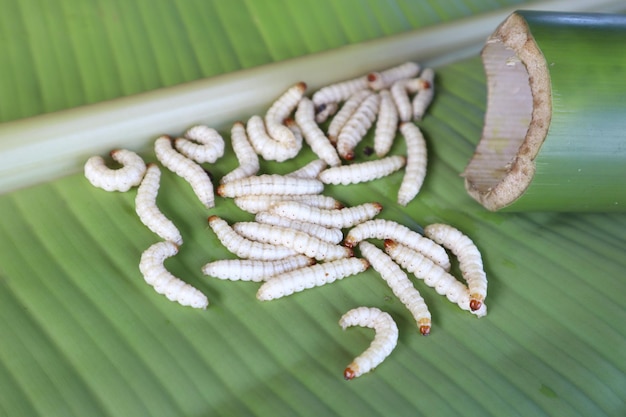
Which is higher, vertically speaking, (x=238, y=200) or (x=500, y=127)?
(x=238, y=200)

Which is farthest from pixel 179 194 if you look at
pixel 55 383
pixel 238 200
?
pixel 55 383

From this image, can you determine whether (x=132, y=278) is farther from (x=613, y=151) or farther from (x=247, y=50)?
(x=613, y=151)

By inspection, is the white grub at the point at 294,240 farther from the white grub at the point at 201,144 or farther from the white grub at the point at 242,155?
the white grub at the point at 201,144

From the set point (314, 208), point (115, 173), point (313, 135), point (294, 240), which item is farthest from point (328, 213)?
point (115, 173)

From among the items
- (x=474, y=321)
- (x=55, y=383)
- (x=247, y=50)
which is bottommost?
(x=474, y=321)

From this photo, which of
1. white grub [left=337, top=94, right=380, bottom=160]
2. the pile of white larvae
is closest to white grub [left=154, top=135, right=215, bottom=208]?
the pile of white larvae

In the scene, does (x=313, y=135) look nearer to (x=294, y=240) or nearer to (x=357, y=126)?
(x=357, y=126)

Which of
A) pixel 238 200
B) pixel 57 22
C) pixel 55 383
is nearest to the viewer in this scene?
pixel 55 383
